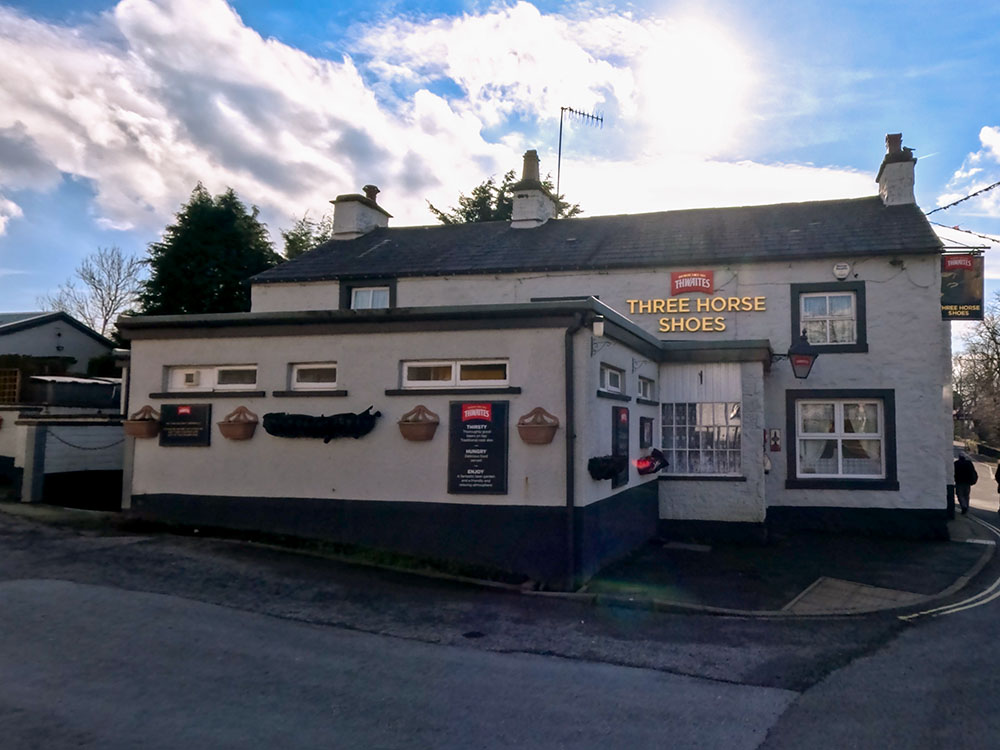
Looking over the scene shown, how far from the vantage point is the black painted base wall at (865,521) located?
15.1 meters

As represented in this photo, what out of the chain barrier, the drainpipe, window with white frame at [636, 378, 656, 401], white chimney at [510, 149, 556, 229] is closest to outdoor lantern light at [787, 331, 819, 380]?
window with white frame at [636, 378, 656, 401]

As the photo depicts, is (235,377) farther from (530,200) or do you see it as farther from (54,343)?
(54,343)

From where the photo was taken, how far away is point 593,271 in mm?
17516

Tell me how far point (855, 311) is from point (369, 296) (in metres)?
11.2

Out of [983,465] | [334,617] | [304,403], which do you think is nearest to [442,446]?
[304,403]

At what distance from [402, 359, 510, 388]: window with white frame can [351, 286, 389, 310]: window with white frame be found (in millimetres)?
8210

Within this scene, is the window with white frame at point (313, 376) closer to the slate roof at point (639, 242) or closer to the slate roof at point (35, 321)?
the slate roof at point (639, 242)

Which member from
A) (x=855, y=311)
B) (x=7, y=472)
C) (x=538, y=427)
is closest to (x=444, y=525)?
(x=538, y=427)

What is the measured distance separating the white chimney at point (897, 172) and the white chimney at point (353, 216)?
14229 millimetres

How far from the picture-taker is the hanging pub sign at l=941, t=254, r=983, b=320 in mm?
15961

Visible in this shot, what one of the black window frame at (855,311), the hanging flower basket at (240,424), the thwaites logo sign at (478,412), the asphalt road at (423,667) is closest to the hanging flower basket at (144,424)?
the hanging flower basket at (240,424)

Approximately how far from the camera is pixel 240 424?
454 inches

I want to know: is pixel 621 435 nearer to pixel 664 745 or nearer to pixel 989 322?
pixel 664 745

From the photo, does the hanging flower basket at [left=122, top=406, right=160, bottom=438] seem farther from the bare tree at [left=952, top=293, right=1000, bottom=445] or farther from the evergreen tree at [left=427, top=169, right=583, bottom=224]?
the bare tree at [left=952, top=293, right=1000, bottom=445]
